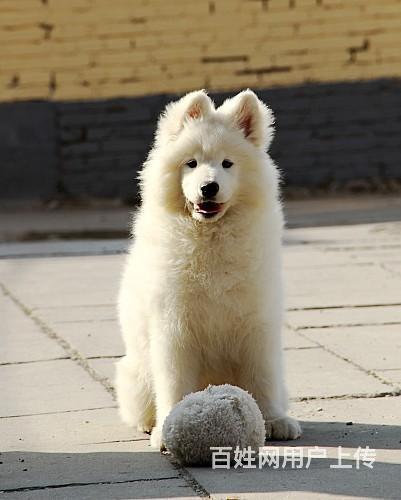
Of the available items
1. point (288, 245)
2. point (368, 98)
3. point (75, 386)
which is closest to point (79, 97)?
point (368, 98)

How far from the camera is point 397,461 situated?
14.8 feet

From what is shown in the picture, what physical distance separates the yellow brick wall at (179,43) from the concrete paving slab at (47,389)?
31.8 feet

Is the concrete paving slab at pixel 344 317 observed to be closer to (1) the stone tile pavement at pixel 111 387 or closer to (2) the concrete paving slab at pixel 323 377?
(1) the stone tile pavement at pixel 111 387

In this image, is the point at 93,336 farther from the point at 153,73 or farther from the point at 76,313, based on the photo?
the point at 153,73

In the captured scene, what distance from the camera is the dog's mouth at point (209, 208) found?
4.79 metres

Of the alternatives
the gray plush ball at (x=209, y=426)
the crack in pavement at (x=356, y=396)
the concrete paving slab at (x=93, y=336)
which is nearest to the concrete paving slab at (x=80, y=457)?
the gray plush ball at (x=209, y=426)

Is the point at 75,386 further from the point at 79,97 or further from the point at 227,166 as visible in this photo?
the point at 79,97

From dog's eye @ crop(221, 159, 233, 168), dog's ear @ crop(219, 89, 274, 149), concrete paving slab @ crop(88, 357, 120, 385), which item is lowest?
concrete paving slab @ crop(88, 357, 120, 385)

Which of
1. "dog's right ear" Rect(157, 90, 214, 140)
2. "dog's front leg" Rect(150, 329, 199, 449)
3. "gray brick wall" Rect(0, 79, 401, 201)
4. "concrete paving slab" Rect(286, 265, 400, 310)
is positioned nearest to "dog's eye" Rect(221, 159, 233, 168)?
"dog's right ear" Rect(157, 90, 214, 140)

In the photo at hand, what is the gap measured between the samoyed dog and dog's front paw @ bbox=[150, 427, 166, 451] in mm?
13

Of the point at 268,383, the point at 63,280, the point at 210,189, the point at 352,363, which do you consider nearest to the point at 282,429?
the point at 268,383

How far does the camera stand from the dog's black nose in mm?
4707

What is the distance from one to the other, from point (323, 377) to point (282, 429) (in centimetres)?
116

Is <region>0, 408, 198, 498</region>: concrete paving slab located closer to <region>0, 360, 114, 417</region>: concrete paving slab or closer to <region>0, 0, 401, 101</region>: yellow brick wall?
<region>0, 360, 114, 417</region>: concrete paving slab
